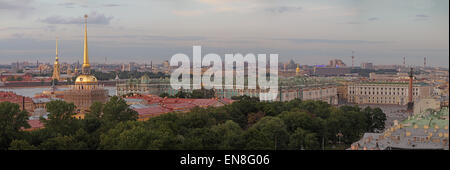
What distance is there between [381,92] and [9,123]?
2392 inches

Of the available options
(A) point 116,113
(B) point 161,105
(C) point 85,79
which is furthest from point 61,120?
(C) point 85,79

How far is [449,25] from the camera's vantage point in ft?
26.9

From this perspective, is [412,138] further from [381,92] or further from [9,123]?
[381,92]

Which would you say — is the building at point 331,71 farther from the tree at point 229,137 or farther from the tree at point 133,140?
the tree at point 133,140

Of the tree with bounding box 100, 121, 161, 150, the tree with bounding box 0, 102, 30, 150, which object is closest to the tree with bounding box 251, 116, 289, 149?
the tree with bounding box 100, 121, 161, 150

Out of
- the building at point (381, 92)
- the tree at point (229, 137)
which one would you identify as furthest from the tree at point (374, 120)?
the building at point (381, 92)

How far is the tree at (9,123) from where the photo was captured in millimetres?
19438

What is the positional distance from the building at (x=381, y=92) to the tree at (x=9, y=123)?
57.9m

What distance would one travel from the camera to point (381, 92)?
242 ft

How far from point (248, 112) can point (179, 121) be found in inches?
327

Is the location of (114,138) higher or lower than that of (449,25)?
lower
